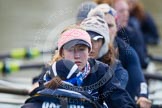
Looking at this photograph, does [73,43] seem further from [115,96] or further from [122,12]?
[122,12]

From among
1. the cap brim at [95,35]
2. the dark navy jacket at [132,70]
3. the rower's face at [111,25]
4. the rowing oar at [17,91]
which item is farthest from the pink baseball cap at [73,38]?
the rowing oar at [17,91]

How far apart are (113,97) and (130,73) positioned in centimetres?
128

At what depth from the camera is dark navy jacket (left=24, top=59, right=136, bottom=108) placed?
4.80 m

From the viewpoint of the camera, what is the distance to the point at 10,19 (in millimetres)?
17734

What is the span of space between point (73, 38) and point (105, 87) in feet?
1.22

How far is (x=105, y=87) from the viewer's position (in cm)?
489

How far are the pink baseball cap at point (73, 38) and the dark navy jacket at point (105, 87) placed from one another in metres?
0.18

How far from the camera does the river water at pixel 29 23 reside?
578 centimetres

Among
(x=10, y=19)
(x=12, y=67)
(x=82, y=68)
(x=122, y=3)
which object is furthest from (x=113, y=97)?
(x=10, y=19)

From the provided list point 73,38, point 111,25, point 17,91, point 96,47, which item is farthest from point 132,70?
point 73,38

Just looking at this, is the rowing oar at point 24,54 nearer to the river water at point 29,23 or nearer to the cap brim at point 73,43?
the river water at point 29,23

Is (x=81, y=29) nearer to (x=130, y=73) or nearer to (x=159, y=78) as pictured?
(x=130, y=73)

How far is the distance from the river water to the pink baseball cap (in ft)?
1.62

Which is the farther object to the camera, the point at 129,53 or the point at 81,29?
the point at 129,53
